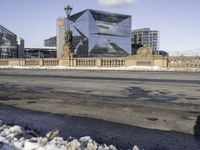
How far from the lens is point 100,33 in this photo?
13650cm

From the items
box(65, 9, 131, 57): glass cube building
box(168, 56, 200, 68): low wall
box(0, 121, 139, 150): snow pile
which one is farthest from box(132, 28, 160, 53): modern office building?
box(0, 121, 139, 150): snow pile

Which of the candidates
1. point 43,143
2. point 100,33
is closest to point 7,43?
point 100,33

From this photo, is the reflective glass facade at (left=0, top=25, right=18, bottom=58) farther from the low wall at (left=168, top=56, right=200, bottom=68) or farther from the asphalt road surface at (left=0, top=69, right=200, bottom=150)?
the asphalt road surface at (left=0, top=69, right=200, bottom=150)

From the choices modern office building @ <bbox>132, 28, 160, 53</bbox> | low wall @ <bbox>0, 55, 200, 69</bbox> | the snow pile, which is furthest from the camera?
modern office building @ <bbox>132, 28, 160, 53</bbox>

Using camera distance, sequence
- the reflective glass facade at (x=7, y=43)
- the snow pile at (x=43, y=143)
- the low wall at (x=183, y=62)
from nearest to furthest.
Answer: the snow pile at (x=43, y=143), the low wall at (x=183, y=62), the reflective glass facade at (x=7, y=43)

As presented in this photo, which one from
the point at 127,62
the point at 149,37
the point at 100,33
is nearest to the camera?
the point at 127,62

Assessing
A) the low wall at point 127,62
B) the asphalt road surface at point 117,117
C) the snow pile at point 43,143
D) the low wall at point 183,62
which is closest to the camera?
the snow pile at point 43,143

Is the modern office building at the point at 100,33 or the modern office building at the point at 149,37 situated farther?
the modern office building at the point at 149,37

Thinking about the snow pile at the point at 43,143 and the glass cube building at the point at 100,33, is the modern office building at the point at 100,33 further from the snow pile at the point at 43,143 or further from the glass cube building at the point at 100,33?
the snow pile at the point at 43,143

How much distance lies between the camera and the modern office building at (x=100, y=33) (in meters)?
133

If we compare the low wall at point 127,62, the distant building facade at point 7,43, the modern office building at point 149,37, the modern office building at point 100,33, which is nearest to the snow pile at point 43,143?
the low wall at point 127,62

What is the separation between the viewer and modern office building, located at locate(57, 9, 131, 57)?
133 m

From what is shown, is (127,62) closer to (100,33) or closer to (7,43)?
(7,43)

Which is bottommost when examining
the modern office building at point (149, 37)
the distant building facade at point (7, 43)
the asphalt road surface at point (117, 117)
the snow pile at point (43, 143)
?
the asphalt road surface at point (117, 117)
